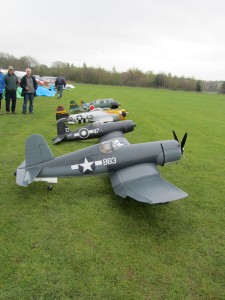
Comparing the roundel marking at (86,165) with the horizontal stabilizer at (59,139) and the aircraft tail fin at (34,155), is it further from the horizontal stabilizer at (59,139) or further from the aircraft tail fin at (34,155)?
the horizontal stabilizer at (59,139)

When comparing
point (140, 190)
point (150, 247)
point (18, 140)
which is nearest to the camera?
point (150, 247)

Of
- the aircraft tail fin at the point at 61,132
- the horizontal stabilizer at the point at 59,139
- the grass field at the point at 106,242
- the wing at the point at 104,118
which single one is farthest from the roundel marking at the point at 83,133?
the grass field at the point at 106,242

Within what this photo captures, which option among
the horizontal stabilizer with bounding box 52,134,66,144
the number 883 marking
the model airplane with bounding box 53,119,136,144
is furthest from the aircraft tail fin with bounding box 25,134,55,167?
the model airplane with bounding box 53,119,136,144

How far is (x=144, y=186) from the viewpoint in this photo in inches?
215

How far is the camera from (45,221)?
16.5ft

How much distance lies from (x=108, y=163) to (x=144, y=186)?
117cm

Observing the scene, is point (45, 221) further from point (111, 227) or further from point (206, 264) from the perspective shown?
point (206, 264)

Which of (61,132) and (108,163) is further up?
(108,163)

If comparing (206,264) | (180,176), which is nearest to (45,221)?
(206,264)

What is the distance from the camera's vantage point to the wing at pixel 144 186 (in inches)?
195

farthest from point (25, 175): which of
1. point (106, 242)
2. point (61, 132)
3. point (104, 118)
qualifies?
point (104, 118)

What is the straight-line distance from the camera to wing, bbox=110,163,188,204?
16.3ft

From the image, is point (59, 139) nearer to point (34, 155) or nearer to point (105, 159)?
point (34, 155)

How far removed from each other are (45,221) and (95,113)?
9.89 metres
